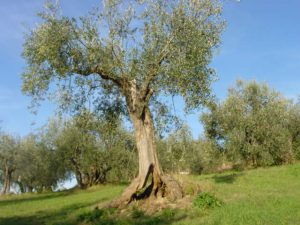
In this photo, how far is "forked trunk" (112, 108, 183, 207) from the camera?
2141 centimetres

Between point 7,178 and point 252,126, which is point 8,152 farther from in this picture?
point 252,126

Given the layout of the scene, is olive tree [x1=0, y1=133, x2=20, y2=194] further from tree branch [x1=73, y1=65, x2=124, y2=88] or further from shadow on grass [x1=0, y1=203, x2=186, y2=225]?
tree branch [x1=73, y1=65, x2=124, y2=88]

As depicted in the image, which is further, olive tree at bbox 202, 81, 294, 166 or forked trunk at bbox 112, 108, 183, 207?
olive tree at bbox 202, 81, 294, 166

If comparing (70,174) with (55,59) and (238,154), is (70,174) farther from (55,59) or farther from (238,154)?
(55,59)

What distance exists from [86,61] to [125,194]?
7.01 metres

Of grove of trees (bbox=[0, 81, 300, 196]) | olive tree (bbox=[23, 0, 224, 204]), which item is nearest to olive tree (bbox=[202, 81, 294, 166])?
grove of trees (bbox=[0, 81, 300, 196])

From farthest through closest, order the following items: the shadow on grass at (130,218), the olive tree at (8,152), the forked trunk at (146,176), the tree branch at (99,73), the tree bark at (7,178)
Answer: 1. the tree bark at (7,178)
2. the olive tree at (8,152)
3. the tree branch at (99,73)
4. the forked trunk at (146,176)
5. the shadow on grass at (130,218)

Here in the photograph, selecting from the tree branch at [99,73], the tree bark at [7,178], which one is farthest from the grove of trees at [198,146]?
the tree branch at [99,73]

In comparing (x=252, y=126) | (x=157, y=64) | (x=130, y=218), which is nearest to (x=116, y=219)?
(x=130, y=218)

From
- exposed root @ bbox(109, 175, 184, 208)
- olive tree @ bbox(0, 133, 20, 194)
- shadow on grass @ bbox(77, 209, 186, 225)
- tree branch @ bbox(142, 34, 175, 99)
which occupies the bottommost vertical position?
shadow on grass @ bbox(77, 209, 186, 225)

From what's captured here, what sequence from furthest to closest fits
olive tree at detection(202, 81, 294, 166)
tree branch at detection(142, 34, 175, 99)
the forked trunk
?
olive tree at detection(202, 81, 294, 166) → the forked trunk → tree branch at detection(142, 34, 175, 99)

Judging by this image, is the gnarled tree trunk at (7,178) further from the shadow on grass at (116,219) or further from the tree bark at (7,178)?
the shadow on grass at (116,219)

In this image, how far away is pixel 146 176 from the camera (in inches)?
844

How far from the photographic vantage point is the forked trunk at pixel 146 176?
70.2ft
